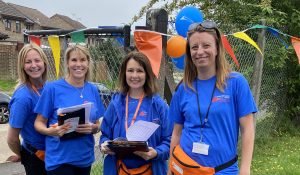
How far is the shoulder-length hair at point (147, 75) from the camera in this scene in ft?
10.1

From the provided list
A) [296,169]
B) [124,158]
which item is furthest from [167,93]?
[296,169]

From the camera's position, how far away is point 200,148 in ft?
8.43

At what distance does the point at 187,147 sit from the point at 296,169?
336 centimetres

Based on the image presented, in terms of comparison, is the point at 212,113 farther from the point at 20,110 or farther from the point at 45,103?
the point at 20,110

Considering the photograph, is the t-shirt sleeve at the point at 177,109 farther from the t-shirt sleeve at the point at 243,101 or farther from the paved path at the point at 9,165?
the paved path at the point at 9,165

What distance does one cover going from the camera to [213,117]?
8.36ft

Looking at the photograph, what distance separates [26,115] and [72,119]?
55cm

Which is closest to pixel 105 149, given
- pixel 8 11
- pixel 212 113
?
pixel 212 113

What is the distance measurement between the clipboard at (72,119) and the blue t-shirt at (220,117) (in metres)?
0.91

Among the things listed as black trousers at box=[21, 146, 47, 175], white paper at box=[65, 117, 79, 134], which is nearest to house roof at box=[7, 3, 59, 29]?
black trousers at box=[21, 146, 47, 175]

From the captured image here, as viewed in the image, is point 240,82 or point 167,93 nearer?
point 240,82

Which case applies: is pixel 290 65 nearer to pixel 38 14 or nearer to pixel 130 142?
pixel 130 142

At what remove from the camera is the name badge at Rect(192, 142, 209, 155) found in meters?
2.55

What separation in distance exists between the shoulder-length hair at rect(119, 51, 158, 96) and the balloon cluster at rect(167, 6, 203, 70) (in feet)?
1.82
